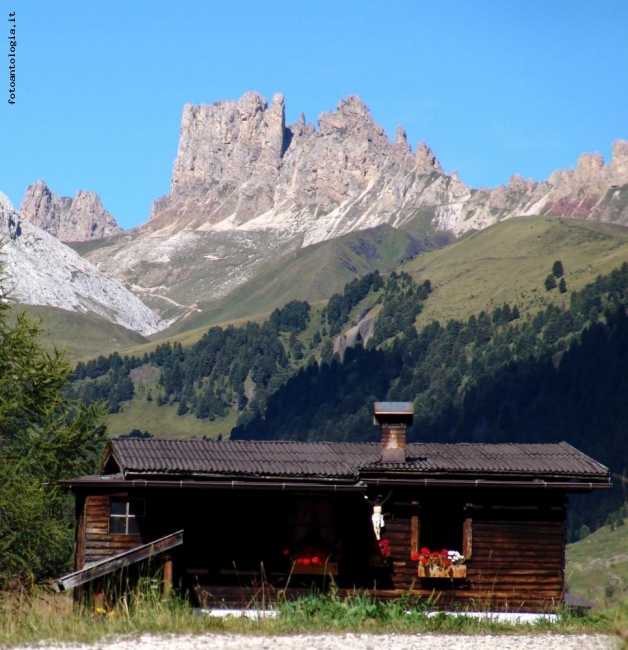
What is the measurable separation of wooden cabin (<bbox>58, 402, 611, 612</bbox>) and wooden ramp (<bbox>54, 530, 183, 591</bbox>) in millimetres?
1913

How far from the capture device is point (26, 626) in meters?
17.4

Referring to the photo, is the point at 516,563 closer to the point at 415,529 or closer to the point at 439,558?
the point at 439,558

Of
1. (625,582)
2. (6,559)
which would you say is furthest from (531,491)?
(625,582)

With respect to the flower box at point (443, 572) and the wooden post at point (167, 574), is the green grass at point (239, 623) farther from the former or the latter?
the flower box at point (443, 572)

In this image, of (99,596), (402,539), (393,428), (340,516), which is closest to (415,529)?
(402,539)

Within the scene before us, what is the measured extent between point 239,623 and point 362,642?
199 centimetres

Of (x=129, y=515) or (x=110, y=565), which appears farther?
(x=129, y=515)

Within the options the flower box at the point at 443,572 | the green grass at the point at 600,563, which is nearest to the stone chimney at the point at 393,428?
the flower box at the point at 443,572

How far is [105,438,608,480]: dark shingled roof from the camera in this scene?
26609 millimetres

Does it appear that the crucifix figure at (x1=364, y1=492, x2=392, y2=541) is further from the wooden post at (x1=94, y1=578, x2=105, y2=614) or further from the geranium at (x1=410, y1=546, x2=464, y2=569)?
the wooden post at (x1=94, y1=578, x2=105, y2=614)

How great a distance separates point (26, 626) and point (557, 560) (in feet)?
46.7

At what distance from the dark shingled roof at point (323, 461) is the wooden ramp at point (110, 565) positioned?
7.13 feet

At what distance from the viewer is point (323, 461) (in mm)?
27859

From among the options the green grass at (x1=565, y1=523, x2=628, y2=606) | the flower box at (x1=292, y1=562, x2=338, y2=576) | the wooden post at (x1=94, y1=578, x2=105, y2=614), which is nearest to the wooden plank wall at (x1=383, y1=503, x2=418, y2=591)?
the flower box at (x1=292, y1=562, x2=338, y2=576)
